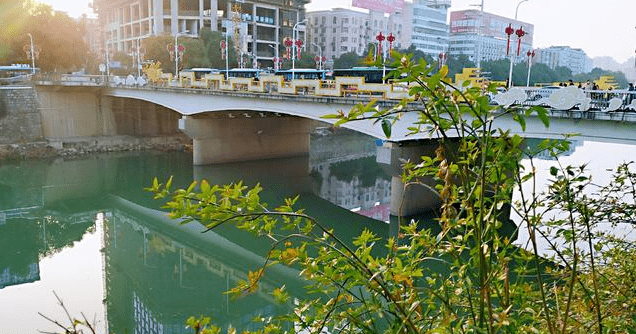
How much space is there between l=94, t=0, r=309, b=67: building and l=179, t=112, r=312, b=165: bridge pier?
19.2m

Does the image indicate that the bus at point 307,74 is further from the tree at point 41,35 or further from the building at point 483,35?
the building at point 483,35

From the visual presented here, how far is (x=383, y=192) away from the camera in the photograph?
69.1 feet

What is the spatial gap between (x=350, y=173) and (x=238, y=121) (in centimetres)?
569

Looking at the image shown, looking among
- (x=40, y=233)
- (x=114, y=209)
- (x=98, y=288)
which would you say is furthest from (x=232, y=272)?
(x=114, y=209)

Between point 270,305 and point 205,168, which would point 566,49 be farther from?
point 270,305

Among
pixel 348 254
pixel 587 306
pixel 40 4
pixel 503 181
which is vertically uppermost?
pixel 40 4

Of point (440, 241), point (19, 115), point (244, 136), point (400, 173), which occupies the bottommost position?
point (244, 136)

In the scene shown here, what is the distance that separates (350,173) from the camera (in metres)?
24.5

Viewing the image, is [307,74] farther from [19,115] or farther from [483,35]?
[483,35]

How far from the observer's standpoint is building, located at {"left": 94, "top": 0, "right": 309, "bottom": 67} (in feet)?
148

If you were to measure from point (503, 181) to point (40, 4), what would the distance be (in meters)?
35.1

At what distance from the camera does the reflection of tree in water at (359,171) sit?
23.2m

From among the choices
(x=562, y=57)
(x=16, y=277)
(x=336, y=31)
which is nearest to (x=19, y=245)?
(x=16, y=277)

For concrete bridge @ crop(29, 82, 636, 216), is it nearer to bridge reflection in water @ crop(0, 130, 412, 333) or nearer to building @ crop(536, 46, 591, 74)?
bridge reflection in water @ crop(0, 130, 412, 333)
